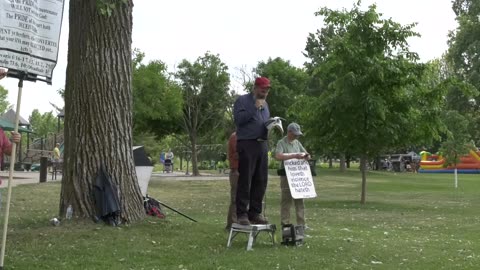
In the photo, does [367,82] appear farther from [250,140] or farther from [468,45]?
[468,45]

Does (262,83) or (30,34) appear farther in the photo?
(262,83)

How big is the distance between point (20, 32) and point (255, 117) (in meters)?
2.74

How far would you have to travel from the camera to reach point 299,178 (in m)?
8.34

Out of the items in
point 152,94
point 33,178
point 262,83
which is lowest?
point 33,178

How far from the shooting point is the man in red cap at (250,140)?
23.7 ft

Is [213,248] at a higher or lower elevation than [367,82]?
lower

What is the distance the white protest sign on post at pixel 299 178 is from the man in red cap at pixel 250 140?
86 cm

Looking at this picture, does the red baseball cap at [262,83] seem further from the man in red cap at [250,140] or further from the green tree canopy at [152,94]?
the green tree canopy at [152,94]

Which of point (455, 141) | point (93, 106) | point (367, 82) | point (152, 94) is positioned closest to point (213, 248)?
point (93, 106)

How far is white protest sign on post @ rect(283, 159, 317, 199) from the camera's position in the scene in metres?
8.20

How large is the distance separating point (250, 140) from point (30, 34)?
269cm

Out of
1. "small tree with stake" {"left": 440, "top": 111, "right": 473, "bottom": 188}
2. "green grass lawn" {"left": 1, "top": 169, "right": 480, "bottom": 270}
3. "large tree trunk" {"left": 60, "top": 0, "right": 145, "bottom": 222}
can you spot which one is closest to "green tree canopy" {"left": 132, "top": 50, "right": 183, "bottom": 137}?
"small tree with stake" {"left": 440, "top": 111, "right": 473, "bottom": 188}

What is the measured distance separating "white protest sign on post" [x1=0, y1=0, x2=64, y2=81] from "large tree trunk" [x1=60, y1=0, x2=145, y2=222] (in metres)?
1.38

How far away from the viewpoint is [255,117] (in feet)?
23.8
